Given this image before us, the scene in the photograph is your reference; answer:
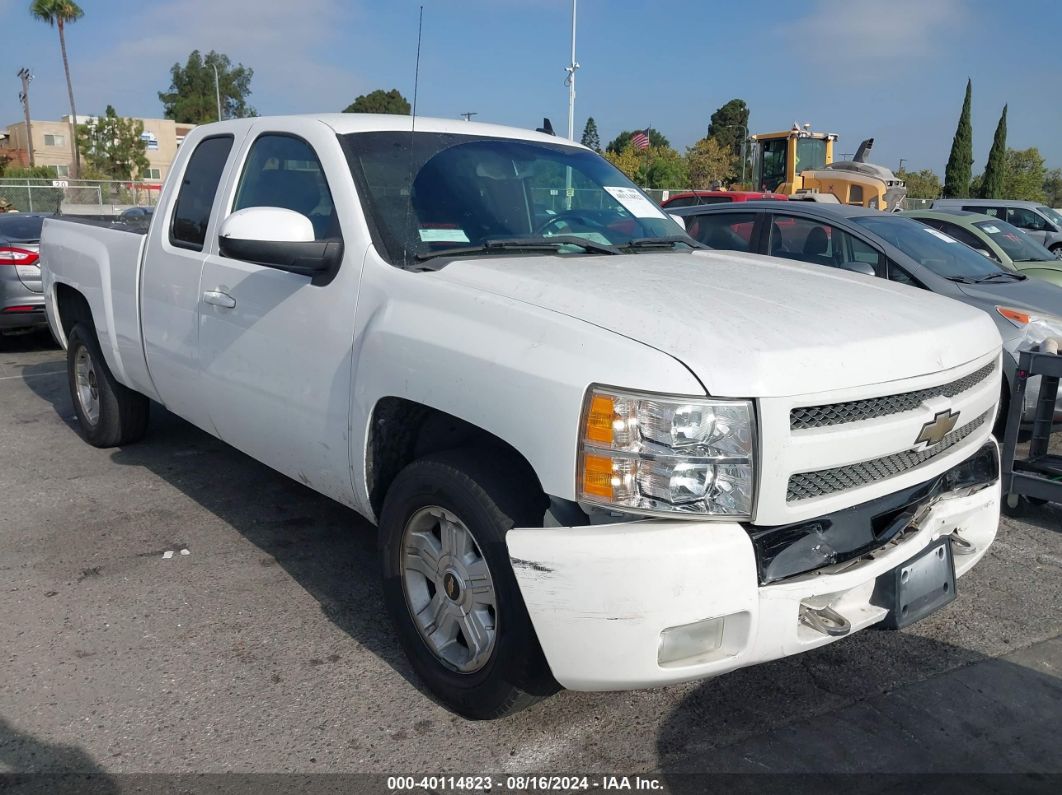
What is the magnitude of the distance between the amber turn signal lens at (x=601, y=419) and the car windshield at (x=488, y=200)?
3.52 ft

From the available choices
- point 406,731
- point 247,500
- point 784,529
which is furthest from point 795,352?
point 247,500

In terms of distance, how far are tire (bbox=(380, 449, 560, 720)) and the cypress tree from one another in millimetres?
45315

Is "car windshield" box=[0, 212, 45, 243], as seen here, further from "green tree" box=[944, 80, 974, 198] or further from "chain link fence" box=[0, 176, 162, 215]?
"green tree" box=[944, 80, 974, 198]

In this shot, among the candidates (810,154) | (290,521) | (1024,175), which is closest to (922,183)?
(1024,175)

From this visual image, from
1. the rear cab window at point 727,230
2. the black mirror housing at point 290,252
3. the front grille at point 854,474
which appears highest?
the black mirror housing at point 290,252

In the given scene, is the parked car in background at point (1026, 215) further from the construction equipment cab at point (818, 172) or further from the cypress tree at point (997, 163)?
the cypress tree at point (997, 163)

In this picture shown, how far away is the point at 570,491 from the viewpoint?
243 centimetres

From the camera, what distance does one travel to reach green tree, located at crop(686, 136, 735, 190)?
1794 inches

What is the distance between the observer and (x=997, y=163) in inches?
1657

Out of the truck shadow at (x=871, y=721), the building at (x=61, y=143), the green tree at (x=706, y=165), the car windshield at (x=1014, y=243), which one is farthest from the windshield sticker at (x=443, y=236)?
the building at (x=61, y=143)

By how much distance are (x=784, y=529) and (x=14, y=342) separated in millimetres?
10576

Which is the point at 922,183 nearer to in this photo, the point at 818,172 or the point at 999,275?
the point at 818,172

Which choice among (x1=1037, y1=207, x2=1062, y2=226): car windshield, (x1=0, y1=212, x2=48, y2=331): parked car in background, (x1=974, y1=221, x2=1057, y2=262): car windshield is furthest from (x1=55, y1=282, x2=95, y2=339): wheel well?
(x1=1037, y1=207, x2=1062, y2=226): car windshield

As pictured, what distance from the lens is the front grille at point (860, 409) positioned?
2.46 metres
